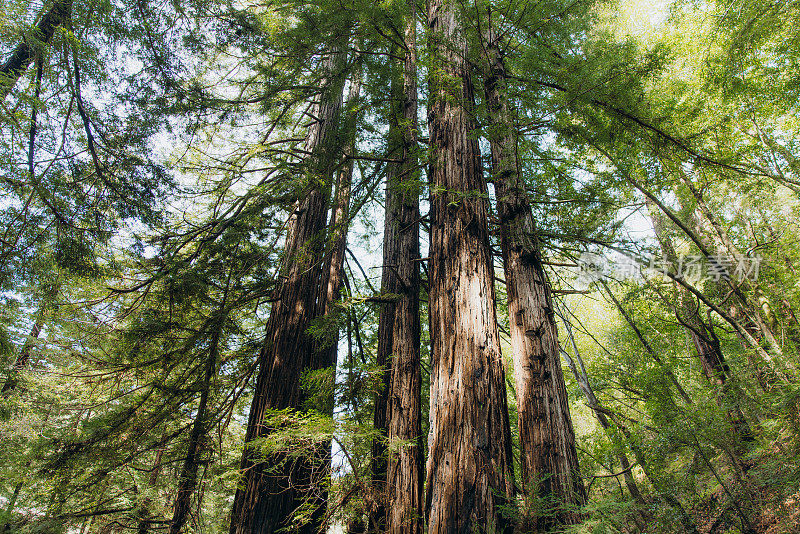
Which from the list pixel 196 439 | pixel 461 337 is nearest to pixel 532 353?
pixel 461 337

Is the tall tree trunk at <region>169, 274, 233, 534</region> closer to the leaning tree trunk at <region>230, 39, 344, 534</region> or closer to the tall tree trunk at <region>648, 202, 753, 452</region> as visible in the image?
the leaning tree trunk at <region>230, 39, 344, 534</region>

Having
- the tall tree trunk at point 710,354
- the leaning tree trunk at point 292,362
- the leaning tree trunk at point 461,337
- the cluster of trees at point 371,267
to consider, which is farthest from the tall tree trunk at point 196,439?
the tall tree trunk at point 710,354

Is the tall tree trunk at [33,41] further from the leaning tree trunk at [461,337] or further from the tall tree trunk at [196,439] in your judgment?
the leaning tree trunk at [461,337]

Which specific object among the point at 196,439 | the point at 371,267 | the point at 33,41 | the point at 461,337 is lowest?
the point at 196,439

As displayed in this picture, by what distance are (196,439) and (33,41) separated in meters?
4.13

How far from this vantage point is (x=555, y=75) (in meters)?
3.46

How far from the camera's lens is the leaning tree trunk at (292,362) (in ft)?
11.5

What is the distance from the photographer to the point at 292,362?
14.0 ft

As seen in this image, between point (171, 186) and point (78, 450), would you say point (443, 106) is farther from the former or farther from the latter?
point (78, 450)

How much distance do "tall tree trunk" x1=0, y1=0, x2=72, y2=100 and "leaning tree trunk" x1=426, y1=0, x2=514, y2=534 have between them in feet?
11.6

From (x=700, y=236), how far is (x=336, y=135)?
7.40 m

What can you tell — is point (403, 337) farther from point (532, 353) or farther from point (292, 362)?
point (532, 353)

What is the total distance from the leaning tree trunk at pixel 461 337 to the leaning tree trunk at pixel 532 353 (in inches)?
11.3

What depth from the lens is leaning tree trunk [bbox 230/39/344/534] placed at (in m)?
3.52
